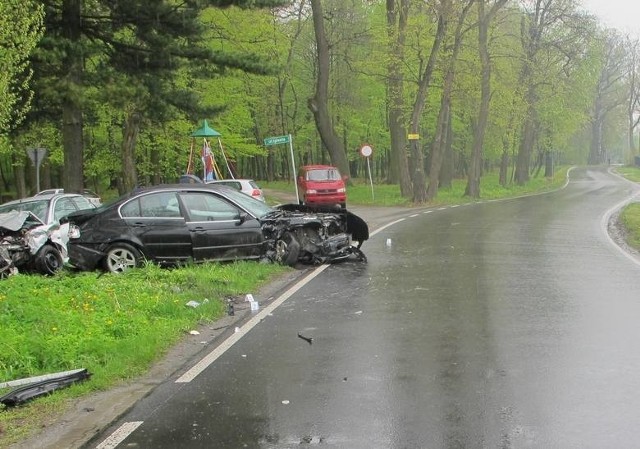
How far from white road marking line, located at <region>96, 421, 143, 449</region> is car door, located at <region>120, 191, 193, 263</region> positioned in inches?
246

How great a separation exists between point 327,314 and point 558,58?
120 ft

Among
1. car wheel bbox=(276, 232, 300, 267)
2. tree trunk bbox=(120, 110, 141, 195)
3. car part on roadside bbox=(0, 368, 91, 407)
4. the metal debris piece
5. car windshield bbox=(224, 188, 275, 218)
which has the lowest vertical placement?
the metal debris piece

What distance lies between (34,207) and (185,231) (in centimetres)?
411

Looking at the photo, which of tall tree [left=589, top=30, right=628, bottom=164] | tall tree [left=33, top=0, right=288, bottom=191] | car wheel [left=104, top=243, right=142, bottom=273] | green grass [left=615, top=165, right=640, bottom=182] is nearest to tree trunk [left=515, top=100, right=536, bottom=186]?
green grass [left=615, top=165, right=640, bottom=182]

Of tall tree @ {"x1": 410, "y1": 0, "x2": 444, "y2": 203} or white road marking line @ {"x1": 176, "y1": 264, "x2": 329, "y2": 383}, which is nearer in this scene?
white road marking line @ {"x1": 176, "y1": 264, "x2": 329, "y2": 383}

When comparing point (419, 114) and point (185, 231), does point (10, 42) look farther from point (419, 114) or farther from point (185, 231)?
point (419, 114)

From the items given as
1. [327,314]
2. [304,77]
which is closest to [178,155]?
[304,77]

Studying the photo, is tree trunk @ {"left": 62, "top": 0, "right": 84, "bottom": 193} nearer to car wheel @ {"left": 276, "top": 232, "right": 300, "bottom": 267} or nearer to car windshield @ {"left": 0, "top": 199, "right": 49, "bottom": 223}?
car windshield @ {"left": 0, "top": 199, "right": 49, "bottom": 223}

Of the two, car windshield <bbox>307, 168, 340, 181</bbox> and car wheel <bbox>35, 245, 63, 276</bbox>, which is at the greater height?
car windshield <bbox>307, 168, 340, 181</bbox>

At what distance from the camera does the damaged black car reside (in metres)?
10.6

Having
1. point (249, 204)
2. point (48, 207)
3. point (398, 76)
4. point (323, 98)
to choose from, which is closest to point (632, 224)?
point (249, 204)

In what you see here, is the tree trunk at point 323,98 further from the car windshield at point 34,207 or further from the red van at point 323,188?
the car windshield at point 34,207

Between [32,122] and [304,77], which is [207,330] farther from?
[304,77]

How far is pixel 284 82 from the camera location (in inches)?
1912
